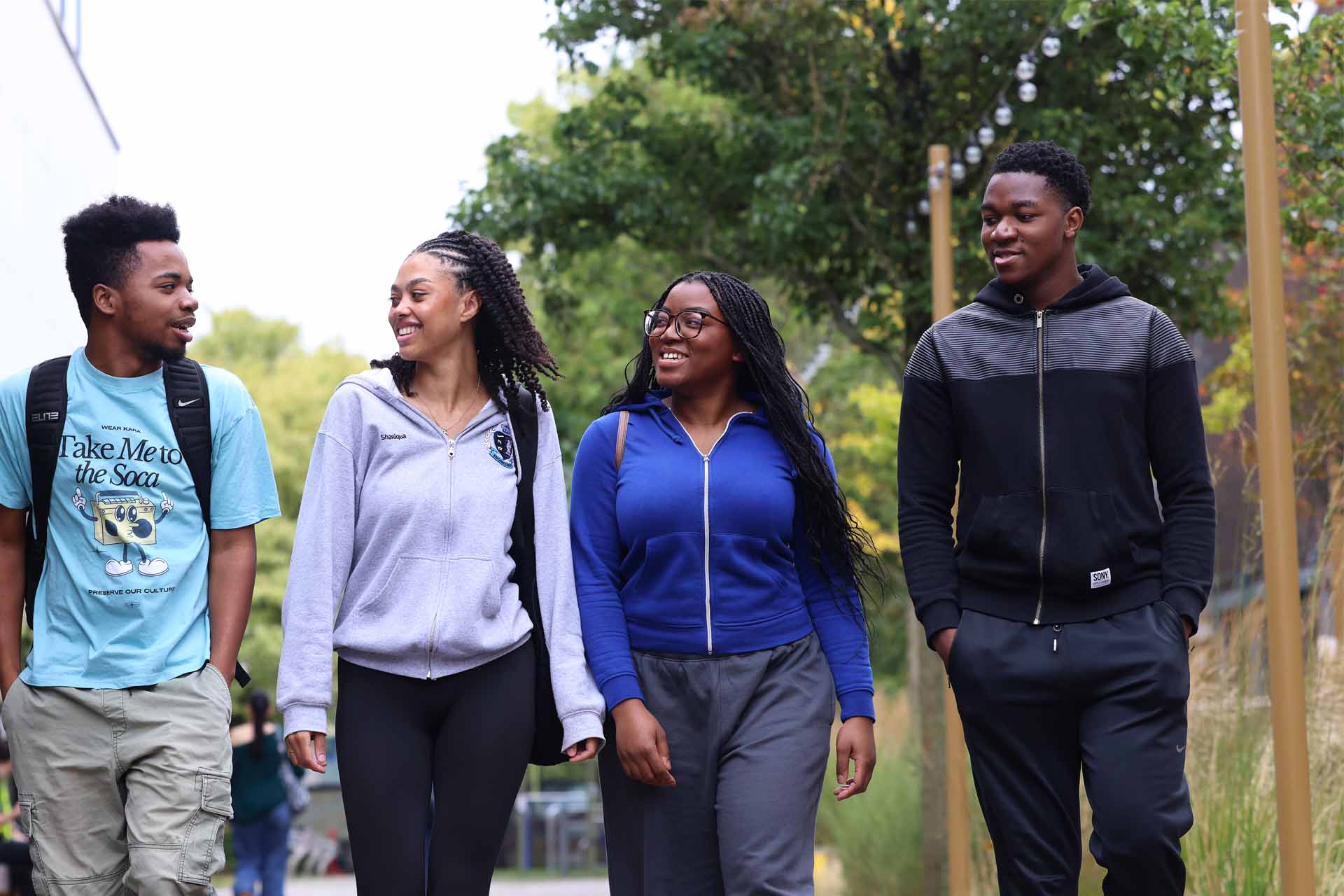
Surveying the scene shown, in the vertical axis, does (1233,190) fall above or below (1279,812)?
above

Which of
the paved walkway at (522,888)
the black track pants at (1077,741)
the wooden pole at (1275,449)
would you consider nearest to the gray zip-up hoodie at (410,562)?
the black track pants at (1077,741)

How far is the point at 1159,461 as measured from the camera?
4203 millimetres

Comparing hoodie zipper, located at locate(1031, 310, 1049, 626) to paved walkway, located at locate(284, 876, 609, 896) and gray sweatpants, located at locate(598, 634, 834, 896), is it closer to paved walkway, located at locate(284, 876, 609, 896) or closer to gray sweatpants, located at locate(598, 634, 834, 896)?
gray sweatpants, located at locate(598, 634, 834, 896)

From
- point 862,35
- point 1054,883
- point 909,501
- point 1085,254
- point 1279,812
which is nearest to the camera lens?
point 1054,883

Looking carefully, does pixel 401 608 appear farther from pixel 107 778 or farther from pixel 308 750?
pixel 107 778

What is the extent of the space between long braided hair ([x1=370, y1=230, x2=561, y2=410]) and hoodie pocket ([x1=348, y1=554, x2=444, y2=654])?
2.01 feet

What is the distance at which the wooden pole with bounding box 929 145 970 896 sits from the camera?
9734 mm

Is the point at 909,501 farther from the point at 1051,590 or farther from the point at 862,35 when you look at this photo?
the point at 862,35

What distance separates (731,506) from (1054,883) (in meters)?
1.25

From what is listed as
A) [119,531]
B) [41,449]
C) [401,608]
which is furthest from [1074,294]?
[41,449]

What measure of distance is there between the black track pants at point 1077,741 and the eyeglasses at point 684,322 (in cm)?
109

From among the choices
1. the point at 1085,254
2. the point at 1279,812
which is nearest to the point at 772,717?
the point at 1279,812

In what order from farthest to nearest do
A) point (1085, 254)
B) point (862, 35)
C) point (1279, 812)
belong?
point (862, 35)
point (1085, 254)
point (1279, 812)

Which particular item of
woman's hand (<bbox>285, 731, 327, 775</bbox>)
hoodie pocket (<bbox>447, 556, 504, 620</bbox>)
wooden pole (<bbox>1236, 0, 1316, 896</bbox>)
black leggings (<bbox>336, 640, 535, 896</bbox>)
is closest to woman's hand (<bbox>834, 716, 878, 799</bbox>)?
black leggings (<bbox>336, 640, 535, 896</bbox>)
